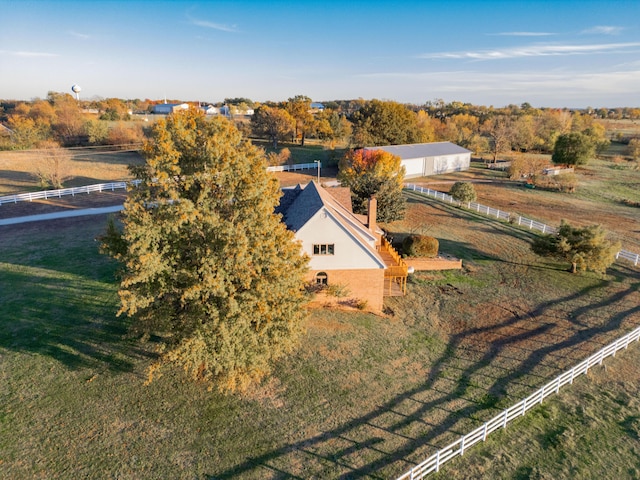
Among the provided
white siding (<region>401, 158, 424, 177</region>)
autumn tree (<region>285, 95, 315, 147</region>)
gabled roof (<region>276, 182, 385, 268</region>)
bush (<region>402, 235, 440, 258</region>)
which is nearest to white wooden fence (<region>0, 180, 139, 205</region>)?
gabled roof (<region>276, 182, 385, 268</region>)

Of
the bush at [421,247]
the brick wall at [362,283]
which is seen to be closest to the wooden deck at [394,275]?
the brick wall at [362,283]

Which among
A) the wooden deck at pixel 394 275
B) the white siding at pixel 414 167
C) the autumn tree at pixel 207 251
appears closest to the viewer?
the autumn tree at pixel 207 251

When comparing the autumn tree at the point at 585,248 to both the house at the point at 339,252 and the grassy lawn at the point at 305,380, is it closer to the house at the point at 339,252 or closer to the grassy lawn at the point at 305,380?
the grassy lawn at the point at 305,380

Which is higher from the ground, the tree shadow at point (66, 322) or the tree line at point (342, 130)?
the tree line at point (342, 130)

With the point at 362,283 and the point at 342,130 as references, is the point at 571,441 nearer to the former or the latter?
the point at 362,283

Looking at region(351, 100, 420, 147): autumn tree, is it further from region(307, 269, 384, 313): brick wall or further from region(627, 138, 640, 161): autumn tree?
region(307, 269, 384, 313): brick wall

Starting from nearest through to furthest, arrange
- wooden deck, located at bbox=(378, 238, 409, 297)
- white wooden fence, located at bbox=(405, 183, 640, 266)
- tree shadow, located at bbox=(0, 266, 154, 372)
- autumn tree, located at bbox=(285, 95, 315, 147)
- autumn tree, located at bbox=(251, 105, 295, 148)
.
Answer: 1. tree shadow, located at bbox=(0, 266, 154, 372)
2. wooden deck, located at bbox=(378, 238, 409, 297)
3. white wooden fence, located at bbox=(405, 183, 640, 266)
4. autumn tree, located at bbox=(251, 105, 295, 148)
5. autumn tree, located at bbox=(285, 95, 315, 147)

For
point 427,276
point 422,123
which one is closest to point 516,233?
point 427,276
